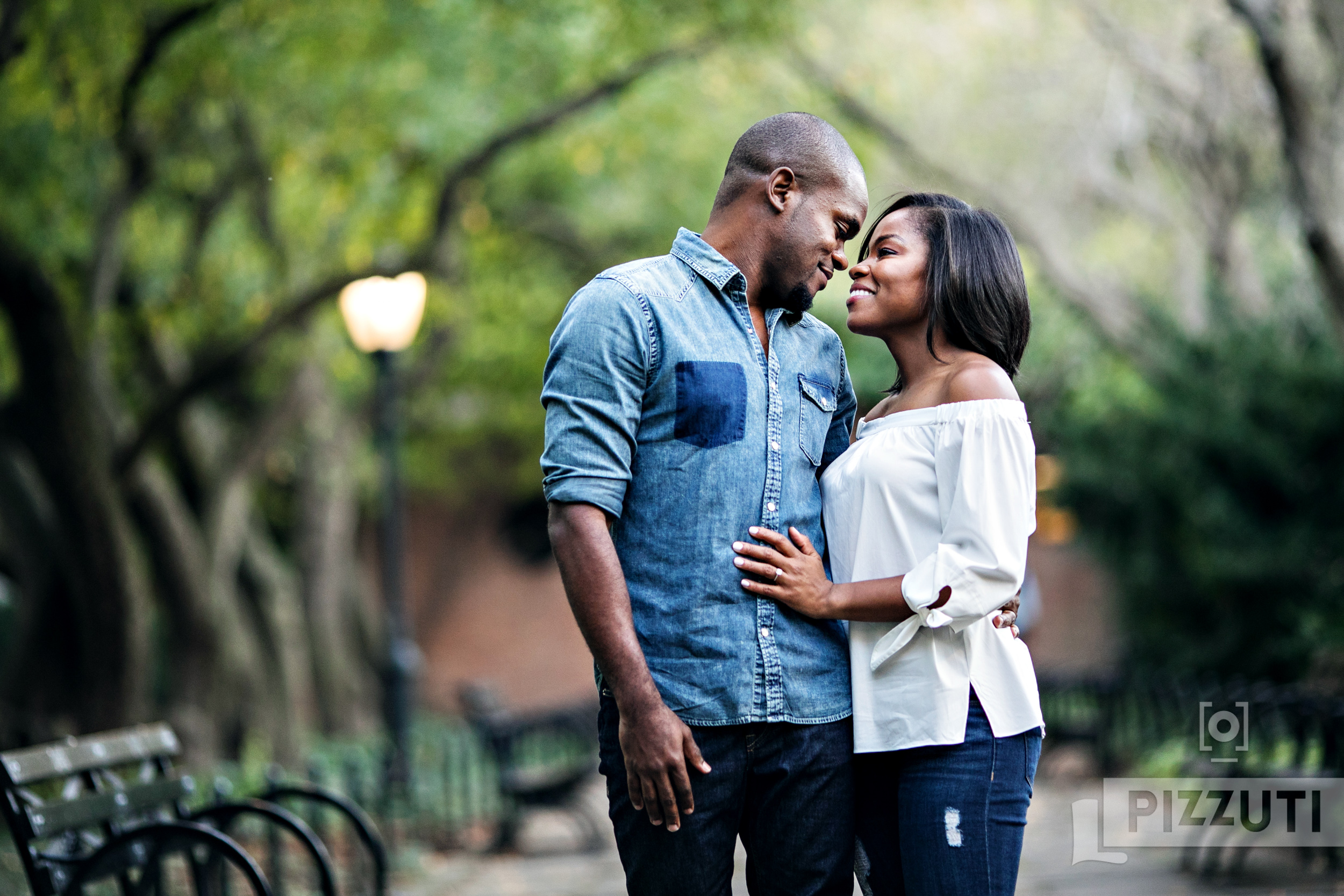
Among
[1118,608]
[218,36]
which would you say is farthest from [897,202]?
[1118,608]

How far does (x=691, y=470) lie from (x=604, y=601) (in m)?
0.34

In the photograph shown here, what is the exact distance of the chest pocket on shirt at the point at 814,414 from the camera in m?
2.79

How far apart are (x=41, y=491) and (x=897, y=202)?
9246mm

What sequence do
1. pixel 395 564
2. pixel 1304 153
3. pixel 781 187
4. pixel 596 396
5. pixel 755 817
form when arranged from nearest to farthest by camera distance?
pixel 596 396 → pixel 755 817 → pixel 781 187 → pixel 1304 153 → pixel 395 564

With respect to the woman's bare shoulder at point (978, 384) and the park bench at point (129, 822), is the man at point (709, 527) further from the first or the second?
the park bench at point (129, 822)

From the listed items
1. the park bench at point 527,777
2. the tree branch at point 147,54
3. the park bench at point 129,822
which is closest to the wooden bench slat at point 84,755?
the park bench at point 129,822

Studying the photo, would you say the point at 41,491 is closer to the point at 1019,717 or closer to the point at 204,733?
the point at 204,733

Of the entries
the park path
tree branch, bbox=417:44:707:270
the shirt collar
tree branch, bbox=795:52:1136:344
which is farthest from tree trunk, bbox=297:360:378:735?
the shirt collar

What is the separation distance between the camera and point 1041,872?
22.8 feet

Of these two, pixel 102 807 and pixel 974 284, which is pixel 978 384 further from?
pixel 102 807

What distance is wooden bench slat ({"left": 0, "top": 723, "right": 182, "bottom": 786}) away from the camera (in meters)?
3.84

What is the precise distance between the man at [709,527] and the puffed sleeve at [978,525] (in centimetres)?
27

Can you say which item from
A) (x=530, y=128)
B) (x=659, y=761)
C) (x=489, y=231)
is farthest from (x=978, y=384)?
(x=489, y=231)

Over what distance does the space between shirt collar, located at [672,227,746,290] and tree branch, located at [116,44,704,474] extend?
6.71 m
